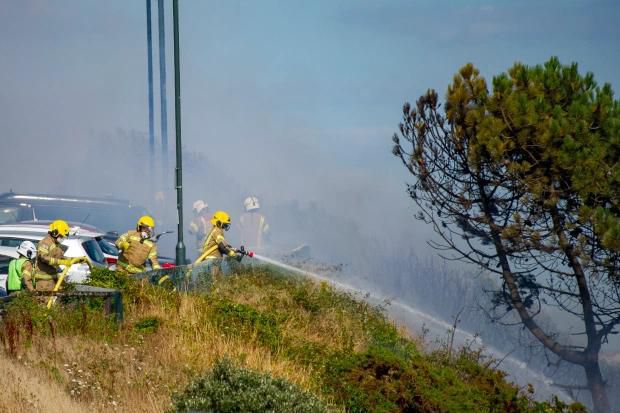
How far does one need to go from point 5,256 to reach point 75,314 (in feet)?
16.4

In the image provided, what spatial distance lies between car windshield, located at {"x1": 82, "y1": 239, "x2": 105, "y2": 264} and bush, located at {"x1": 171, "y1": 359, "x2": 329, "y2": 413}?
9234 millimetres

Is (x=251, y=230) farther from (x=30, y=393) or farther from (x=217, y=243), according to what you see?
(x=30, y=393)

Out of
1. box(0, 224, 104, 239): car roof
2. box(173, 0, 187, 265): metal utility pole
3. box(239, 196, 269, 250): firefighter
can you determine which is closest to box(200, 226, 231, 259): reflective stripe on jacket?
box(173, 0, 187, 265): metal utility pole

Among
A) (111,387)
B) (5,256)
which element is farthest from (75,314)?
(5,256)

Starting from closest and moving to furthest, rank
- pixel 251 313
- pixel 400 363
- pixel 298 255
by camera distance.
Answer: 1. pixel 400 363
2. pixel 251 313
3. pixel 298 255

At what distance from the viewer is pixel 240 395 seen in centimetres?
755

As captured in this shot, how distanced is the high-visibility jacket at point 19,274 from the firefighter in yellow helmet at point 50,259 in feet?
0.33

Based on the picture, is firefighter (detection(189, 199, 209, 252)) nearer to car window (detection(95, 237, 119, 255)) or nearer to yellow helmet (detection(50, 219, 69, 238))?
car window (detection(95, 237, 119, 255))

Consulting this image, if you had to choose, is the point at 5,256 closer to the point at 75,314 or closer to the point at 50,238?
the point at 50,238

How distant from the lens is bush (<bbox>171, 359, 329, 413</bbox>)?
24.4ft

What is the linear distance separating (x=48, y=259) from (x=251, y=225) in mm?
10798

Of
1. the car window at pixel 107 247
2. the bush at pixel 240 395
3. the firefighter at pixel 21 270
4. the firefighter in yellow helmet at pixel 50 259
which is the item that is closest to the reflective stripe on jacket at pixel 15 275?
the firefighter at pixel 21 270

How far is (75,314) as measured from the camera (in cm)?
1170

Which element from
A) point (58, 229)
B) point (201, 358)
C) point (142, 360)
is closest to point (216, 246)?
point (58, 229)
